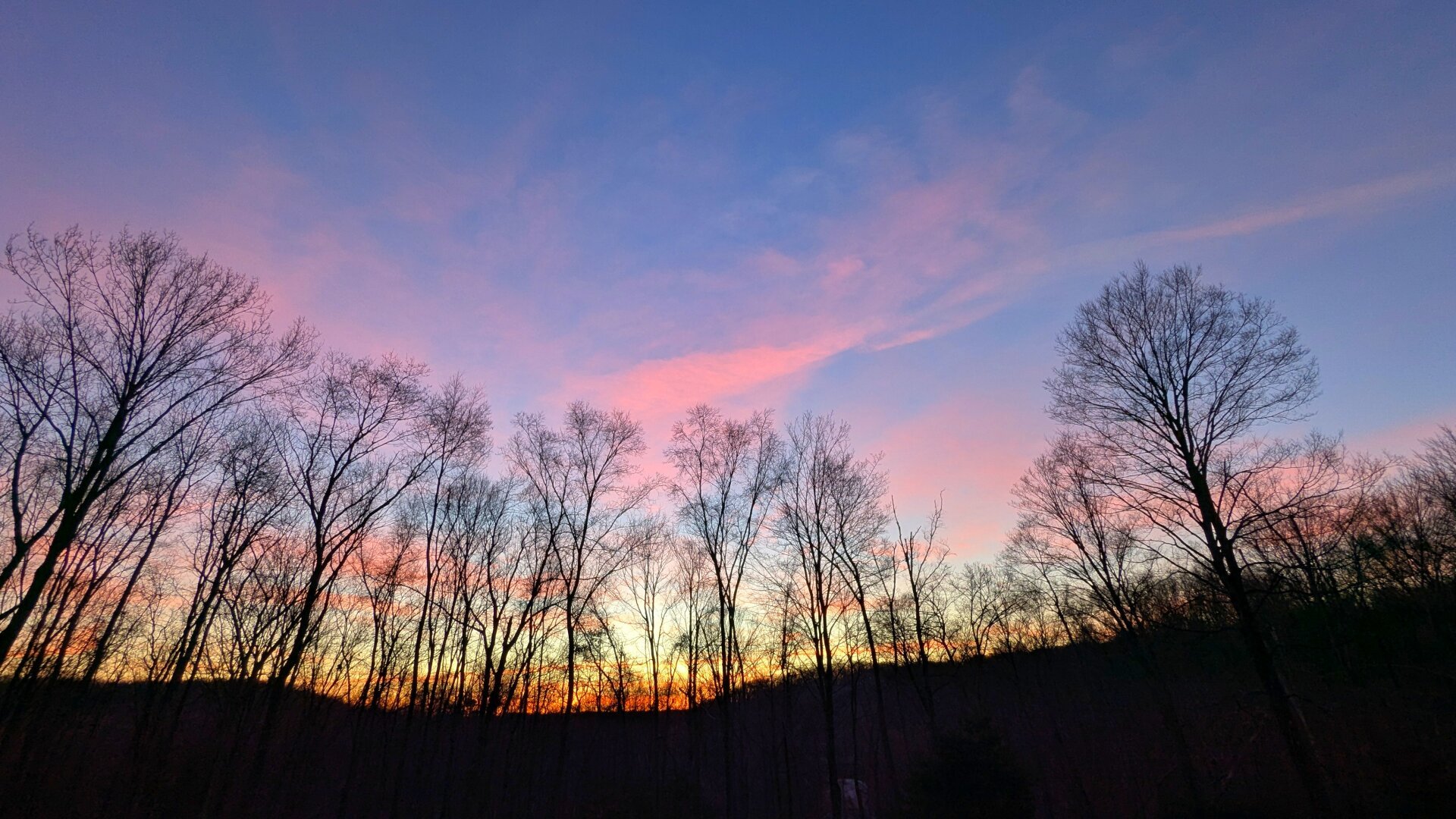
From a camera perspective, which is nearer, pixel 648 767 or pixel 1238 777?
pixel 1238 777

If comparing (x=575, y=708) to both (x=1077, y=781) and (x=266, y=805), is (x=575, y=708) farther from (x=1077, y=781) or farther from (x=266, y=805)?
(x=1077, y=781)

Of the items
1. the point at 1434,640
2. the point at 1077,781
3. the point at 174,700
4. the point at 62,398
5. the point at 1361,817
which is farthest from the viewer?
the point at 1434,640

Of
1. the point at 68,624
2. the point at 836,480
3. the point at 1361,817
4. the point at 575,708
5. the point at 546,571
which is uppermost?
the point at 836,480

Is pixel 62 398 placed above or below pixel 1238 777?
above

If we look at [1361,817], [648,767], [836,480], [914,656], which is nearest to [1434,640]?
[1361,817]

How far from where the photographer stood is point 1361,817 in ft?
48.9

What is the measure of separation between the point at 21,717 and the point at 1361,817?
40.5 metres

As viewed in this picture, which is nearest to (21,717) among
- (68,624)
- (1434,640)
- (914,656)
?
(68,624)

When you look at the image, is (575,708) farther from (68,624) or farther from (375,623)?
(68,624)

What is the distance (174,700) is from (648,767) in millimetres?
23867

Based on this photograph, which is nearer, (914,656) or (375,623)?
(914,656)

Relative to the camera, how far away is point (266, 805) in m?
26.5

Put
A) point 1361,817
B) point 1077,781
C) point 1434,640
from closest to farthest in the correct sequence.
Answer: point 1361,817
point 1077,781
point 1434,640

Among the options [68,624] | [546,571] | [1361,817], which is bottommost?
[1361,817]
